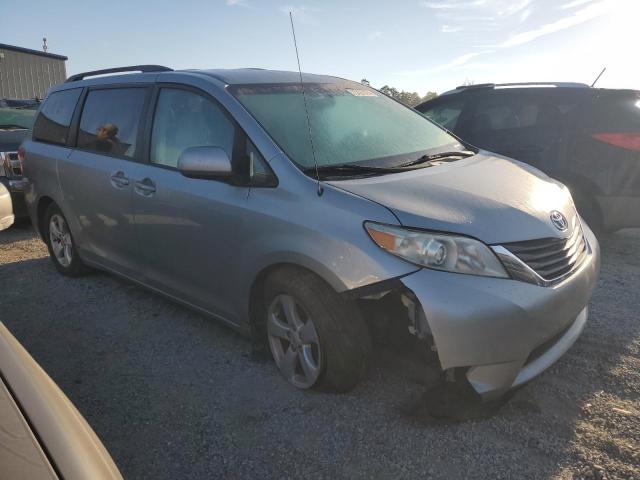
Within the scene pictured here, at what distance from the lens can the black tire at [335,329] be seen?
2631 millimetres

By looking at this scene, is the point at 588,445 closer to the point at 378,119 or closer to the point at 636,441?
the point at 636,441

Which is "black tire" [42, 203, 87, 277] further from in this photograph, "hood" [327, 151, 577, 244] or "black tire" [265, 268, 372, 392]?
"hood" [327, 151, 577, 244]

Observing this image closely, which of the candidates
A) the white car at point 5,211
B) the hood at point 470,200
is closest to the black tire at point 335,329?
the hood at point 470,200

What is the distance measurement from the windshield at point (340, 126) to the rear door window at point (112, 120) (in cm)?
98

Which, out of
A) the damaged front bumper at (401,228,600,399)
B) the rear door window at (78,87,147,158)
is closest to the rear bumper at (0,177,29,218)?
the rear door window at (78,87,147,158)

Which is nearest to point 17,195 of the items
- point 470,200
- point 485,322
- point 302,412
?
point 302,412

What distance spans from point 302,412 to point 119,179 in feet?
6.99

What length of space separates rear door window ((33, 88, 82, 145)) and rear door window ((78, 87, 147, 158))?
264mm

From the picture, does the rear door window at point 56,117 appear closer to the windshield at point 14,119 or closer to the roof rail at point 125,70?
the roof rail at point 125,70

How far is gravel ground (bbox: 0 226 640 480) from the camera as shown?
2393 mm

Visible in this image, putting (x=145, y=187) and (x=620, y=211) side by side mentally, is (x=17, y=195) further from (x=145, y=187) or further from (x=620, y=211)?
(x=620, y=211)

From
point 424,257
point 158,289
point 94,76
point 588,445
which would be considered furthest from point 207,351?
point 94,76

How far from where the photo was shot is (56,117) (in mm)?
4812

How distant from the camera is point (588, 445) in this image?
247cm
